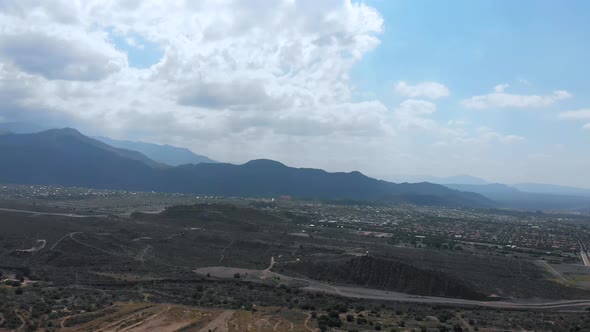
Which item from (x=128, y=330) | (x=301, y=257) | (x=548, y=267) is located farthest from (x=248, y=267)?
(x=548, y=267)

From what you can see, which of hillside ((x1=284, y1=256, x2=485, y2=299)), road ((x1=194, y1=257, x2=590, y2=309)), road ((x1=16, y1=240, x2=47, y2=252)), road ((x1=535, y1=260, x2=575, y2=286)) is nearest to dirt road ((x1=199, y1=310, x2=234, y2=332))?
road ((x1=194, y1=257, x2=590, y2=309))

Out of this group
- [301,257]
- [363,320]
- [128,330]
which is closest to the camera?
[128,330]

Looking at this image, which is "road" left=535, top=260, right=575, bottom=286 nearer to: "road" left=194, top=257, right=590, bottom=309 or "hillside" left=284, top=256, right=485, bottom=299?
"road" left=194, top=257, right=590, bottom=309

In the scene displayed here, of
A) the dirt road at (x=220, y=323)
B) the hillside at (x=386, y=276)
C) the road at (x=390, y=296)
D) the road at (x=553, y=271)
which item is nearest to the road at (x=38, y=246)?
the road at (x=390, y=296)

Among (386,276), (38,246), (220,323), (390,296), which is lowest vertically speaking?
(390,296)

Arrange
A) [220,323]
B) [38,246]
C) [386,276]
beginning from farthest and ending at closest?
1. [38,246]
2. [386,276]
3. [220,323]

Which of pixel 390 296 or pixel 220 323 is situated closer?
pixel 220 323

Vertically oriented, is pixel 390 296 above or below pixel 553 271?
below

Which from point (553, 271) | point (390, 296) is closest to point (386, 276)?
point (390, 296)

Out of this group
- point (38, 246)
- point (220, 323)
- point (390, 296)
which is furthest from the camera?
point (38, 246)

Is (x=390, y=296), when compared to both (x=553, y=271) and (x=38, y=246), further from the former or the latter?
(x=38, y=246)

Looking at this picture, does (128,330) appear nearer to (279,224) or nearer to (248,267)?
(248,267)
